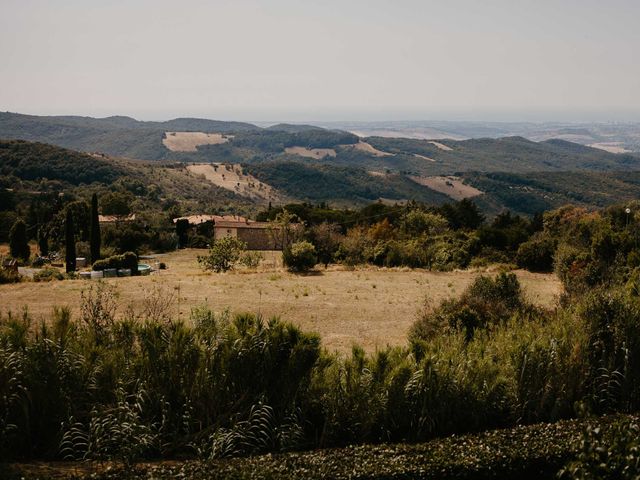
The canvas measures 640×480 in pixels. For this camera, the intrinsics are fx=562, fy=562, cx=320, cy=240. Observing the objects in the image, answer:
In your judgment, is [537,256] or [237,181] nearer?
[537,256]

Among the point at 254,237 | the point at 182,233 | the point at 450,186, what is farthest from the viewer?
the point at 450,186

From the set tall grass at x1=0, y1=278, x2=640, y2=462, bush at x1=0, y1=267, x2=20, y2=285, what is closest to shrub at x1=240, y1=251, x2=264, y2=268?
bush at x1=0, y1=267, x2=20, y2=285

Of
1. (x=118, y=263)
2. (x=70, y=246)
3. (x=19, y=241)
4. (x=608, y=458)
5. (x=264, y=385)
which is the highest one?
(x=608, y=458)

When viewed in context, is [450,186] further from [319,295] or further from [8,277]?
[8,277]

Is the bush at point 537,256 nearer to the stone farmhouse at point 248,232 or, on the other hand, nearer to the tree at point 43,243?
the stone farmhouse at point 248,232

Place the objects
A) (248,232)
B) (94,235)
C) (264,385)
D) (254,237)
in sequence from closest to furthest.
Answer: (264,385)
(94,235)
(254,237)
(248,232)

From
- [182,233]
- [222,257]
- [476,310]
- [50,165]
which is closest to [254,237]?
[182,233]

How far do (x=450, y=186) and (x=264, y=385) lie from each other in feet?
434

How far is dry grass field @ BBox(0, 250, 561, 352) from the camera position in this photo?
1594 centimetres

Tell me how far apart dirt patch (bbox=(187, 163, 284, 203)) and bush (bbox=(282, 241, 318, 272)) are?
93.1 metres

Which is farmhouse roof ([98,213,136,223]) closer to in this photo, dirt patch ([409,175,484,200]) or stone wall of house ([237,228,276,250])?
stone wall of house ([237,228,276,250])

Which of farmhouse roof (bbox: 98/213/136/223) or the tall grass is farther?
farmhouse roof (bbox: 98/213/136/223)

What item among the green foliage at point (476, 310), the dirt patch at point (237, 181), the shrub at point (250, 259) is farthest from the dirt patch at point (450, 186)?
the green foliage at point (476, 310)

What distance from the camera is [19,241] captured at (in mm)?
42406
